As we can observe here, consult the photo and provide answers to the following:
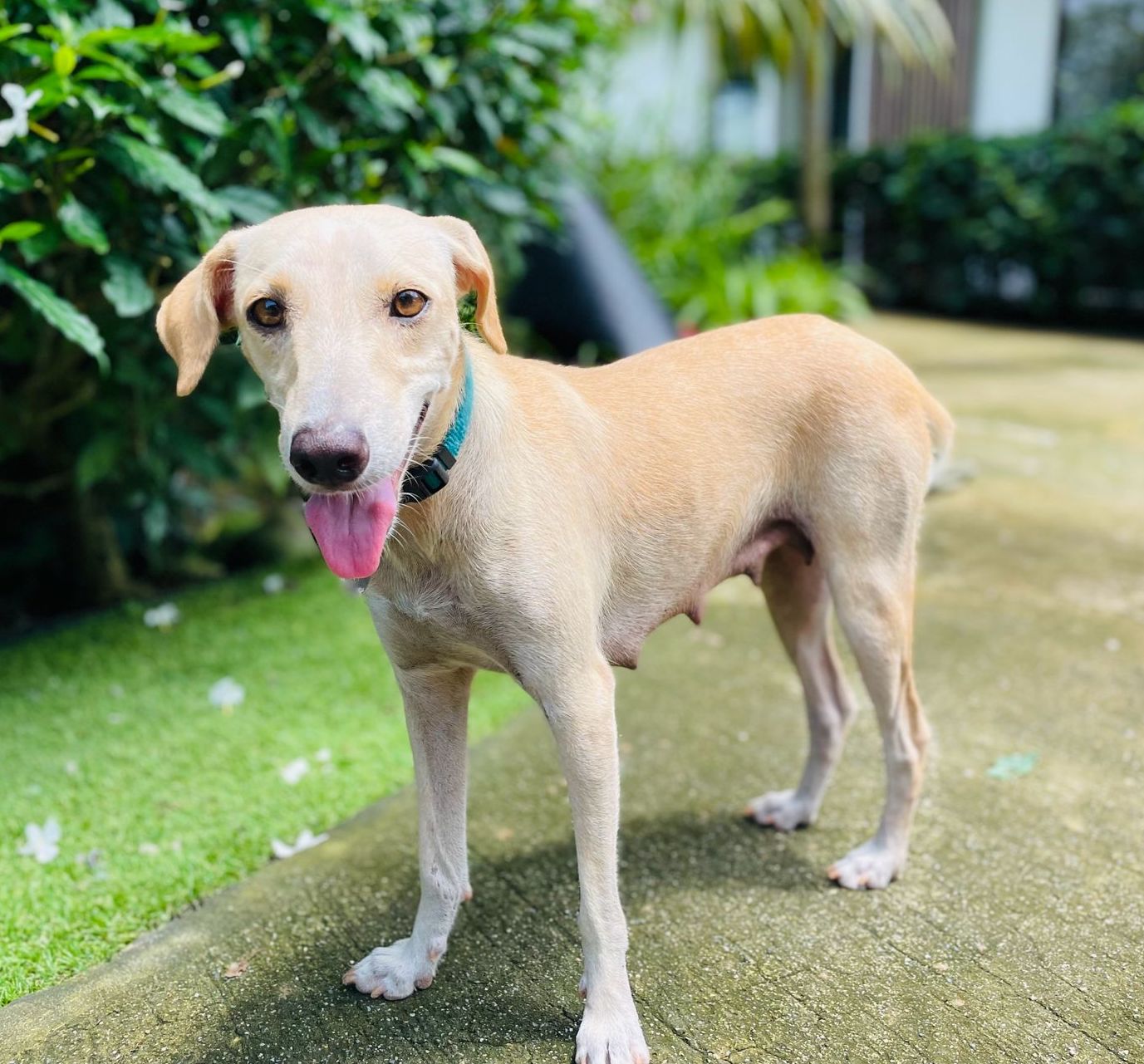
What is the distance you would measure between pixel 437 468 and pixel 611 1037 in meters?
1.10

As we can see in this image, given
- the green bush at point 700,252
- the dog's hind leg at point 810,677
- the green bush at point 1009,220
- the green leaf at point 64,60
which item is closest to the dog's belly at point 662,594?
the dog's hind leg at point 810,677

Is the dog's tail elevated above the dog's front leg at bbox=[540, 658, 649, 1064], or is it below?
above

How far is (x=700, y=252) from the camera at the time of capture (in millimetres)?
9016

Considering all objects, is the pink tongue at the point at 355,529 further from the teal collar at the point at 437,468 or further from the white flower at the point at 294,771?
the white flower at the point at 294,771

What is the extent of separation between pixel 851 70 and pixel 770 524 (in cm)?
1354

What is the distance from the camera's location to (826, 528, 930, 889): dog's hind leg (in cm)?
253

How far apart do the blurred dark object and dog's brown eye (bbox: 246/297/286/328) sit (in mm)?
4444

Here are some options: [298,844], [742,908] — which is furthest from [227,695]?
[742,908]

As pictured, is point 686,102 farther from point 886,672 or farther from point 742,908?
point 742,908

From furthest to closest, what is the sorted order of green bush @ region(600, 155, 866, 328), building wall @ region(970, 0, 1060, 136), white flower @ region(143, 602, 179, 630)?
building wall @ region(970, 0, 1060, 136) → green bush @ region(600, 155, 866, 328) → white flower @ region(143, 602, 179, 630)

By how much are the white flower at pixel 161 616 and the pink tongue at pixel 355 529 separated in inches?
109

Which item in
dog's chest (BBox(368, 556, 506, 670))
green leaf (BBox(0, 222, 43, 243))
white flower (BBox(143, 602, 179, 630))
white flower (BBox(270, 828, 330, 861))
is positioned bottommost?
white flower (BBox(143, 602, 179, 630))

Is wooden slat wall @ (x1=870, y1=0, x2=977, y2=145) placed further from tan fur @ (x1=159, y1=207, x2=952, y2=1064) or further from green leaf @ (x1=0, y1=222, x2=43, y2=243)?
green leaf @ (x1=0, y1=222, x2=43, y2=243)

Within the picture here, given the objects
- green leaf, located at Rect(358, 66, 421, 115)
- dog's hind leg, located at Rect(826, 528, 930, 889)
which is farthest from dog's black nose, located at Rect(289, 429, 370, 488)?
green leaf, located at Rect(358, 66, 421, 115)
